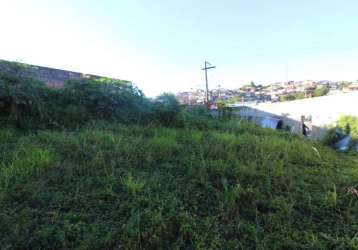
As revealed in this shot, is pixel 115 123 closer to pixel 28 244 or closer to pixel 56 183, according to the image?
pixel 56 183

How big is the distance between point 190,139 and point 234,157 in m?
1.00

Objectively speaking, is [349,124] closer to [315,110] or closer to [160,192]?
[315,110]

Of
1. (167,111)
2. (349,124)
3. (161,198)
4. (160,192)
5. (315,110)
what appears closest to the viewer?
(161,198)

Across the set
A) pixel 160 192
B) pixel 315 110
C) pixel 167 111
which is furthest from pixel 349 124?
pixel 160 192

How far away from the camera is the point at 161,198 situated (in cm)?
189

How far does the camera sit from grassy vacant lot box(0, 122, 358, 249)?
1.49 metres

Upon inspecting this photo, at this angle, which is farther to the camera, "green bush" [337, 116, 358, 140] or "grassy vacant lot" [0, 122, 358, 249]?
"green bush" [337, 116, 358, 140]

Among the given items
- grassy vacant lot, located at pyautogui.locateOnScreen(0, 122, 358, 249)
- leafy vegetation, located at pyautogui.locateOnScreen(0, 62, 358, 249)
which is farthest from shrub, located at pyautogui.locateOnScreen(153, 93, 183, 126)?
grassy vacant lot, located at pyautogui.locateOnScreen(0, 122, 358, 249)

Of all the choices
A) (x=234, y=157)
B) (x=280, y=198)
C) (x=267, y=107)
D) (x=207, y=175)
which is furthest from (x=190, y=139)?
(x=267, y=107)

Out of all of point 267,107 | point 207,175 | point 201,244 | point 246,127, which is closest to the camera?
point 201,244

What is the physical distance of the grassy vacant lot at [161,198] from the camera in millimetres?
1490

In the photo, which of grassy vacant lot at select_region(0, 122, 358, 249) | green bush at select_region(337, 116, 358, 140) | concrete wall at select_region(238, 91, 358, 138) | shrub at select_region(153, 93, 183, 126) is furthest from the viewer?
concrete wall at select_region(238, 91, 358, 138)

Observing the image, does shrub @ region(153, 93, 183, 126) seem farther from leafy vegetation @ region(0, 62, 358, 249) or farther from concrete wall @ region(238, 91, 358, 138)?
concrete wall @ region(238, 91, 358, 138)

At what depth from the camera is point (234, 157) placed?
2932 millimetres
